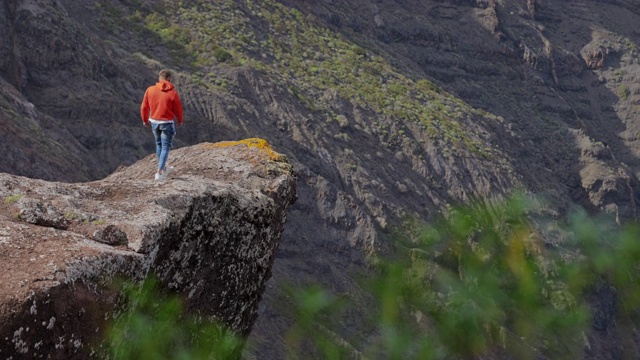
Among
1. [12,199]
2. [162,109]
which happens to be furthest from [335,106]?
[12,199]

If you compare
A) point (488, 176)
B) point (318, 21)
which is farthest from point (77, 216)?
point (318, 21)

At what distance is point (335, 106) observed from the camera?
208 feet

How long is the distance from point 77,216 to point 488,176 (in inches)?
2287

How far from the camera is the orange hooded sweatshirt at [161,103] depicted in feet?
44.7

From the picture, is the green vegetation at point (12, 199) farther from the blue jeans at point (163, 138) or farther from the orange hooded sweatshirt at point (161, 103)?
the orange hooded sweatshirt at point (161, 103)

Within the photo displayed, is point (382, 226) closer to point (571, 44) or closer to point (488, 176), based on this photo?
point (488, 176)

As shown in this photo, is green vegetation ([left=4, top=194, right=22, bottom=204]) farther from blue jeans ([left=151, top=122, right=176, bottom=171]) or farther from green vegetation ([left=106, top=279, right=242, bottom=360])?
blue jeans ([left=151, top=122, right=176, bottom=171])

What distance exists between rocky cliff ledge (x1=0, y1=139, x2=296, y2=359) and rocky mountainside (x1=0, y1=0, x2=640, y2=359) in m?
26.4

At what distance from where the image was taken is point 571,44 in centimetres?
10775

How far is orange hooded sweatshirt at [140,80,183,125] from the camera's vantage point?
44.7 ft

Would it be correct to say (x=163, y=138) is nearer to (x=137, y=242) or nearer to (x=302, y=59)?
(x=137, y=242)

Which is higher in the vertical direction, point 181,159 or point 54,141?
point 181,159

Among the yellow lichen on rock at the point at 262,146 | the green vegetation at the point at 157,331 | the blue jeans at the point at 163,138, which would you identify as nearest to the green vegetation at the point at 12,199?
the green vegetation at the point at 157,331

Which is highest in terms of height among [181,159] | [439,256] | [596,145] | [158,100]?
[158,100]
